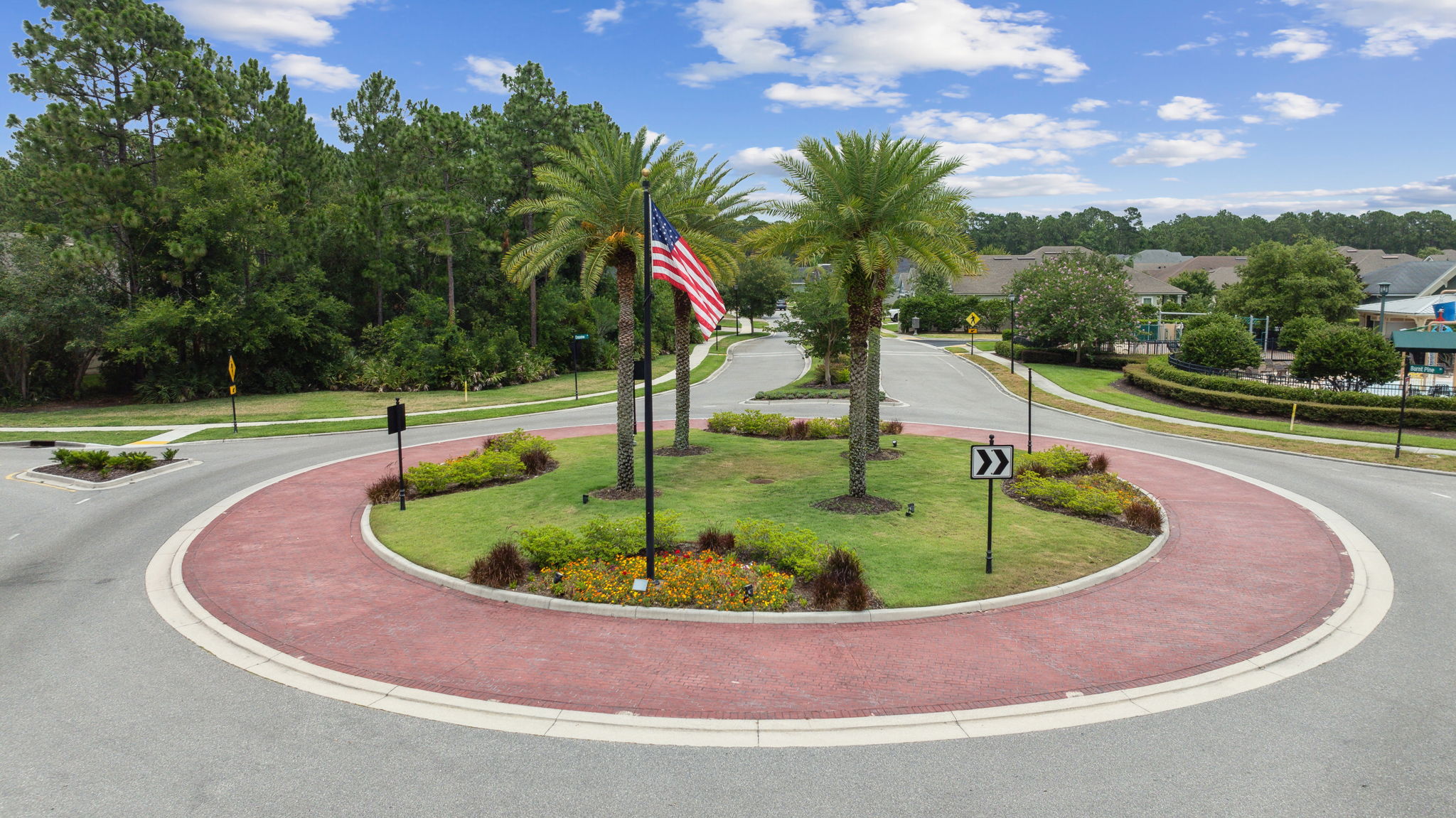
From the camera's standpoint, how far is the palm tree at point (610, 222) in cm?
2083

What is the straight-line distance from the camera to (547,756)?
872cm

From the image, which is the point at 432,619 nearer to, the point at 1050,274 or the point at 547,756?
the point at 547,756

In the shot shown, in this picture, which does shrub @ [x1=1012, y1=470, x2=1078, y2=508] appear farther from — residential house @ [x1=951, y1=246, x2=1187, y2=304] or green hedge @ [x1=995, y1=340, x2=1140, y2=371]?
residential house @ [x1=951, y1=246, x2=1187, y2=304]

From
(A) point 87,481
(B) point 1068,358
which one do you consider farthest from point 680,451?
(B) point 1068,358

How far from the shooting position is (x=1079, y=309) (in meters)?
53.9

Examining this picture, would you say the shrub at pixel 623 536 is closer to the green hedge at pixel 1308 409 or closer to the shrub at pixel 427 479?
the shrub at pixel 427 479

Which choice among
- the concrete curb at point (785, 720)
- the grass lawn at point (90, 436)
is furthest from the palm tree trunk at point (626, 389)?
the grass lawn at point (90, 436)

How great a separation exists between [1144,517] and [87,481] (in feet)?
91.4

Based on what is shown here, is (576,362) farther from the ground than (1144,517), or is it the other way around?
(576,362)

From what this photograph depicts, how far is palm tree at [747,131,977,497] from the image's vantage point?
62.3 ft

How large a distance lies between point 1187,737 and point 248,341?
158 ft

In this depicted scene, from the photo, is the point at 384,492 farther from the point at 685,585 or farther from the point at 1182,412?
the point at 1182,412

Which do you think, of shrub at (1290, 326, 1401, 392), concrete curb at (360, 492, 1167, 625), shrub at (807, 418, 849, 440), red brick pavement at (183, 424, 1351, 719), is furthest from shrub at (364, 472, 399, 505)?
shrub at (1290, 326, 1401, 392)

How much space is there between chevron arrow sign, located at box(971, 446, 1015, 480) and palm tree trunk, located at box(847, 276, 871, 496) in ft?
14.6
